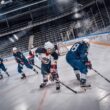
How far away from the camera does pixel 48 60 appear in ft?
26.4

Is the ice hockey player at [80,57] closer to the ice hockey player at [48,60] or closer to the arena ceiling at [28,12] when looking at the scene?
the ice hockey player at [48,60]

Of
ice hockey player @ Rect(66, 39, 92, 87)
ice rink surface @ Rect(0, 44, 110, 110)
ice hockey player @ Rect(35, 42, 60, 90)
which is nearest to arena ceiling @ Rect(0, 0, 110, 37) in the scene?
ice rink surface @ Rect(0, 44, 110, 110)

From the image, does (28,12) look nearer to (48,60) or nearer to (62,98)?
(48,60)

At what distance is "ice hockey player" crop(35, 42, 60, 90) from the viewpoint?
7.36 meters

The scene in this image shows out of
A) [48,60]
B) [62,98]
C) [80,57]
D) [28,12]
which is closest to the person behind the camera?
[62,98]

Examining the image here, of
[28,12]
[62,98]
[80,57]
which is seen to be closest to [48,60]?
[80,57]

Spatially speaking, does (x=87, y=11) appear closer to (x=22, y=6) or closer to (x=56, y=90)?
(x=22, y=6)

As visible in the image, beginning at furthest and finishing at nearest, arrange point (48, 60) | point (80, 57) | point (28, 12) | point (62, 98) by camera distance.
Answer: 1. point (28, 12)
2. point (48, 60)
3. point (80, 57)
4. point (62, 98)

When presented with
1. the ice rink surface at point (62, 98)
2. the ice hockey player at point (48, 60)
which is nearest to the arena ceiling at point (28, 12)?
the ice rink surface at point (62, 98)

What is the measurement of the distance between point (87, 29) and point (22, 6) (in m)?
8.06

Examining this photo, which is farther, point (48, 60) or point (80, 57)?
point (48, 60)

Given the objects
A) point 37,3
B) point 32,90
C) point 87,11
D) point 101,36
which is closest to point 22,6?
point 37,3

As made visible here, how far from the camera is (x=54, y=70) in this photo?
7.61 m

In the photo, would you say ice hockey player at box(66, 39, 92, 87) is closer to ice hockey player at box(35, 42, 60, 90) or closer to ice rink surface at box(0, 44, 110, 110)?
ice rink surface at box(0, 44, 110, 110)
